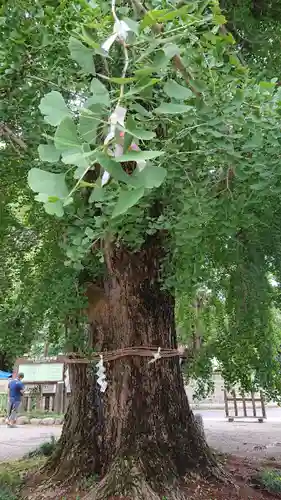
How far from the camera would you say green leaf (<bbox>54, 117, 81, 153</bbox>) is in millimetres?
855

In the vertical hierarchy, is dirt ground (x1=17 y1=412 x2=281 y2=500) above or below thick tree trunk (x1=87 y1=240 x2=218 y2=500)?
below

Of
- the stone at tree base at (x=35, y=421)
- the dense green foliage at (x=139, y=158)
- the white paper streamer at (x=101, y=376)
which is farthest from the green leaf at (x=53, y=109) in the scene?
the stone at tree base at (x=35, y=421)

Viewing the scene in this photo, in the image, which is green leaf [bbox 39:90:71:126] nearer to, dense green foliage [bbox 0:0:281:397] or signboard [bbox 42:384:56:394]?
dense green foliage [bbox 0:0:281:397]

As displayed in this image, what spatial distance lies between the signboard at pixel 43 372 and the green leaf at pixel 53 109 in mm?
11105

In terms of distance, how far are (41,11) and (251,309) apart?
3057 mm

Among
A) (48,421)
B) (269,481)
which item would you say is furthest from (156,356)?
(48,421)

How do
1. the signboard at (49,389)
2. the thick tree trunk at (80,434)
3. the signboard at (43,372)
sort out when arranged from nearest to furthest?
the thick tree trunk at (80,434), the signboard at (43,372), the signboard at (49,389)

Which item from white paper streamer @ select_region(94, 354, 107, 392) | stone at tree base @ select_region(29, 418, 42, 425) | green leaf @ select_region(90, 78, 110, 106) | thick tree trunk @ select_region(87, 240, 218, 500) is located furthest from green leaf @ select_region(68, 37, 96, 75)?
stone at tree base @ select_region(29, 418, 42, 425)

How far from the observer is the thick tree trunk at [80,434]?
3672 millimetres

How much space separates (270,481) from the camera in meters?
3.78

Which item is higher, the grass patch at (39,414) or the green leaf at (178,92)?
the green leaf at (178,92)

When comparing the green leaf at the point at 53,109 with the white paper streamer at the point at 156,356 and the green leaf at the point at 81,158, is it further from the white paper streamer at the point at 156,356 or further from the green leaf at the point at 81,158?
the white paper streamer at the point at 156,356

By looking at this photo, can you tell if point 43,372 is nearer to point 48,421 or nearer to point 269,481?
point 48,421

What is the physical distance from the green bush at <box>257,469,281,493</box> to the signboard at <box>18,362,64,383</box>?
8090 mm
